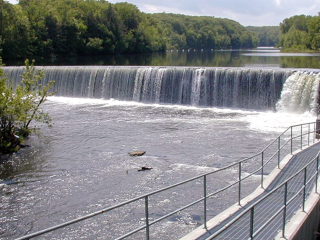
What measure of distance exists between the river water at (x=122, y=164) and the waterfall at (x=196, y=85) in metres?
1.05

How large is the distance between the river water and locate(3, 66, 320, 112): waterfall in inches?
41.4

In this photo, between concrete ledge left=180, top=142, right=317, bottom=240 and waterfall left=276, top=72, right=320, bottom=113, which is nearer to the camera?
concrete ledge left=180, top=142, right=317, bottom=240

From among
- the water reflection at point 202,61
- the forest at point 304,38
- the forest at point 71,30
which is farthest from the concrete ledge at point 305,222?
the forest at point 304,38

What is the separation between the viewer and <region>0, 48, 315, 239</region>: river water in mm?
10062

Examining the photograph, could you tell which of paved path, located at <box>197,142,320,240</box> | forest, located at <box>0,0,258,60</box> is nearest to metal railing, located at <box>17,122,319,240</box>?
paved path, located at <box>197,142,320,240</box>

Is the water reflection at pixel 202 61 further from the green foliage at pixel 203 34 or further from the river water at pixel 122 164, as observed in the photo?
the green foliage at pixel 203 34

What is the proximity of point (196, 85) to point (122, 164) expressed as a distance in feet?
48.0

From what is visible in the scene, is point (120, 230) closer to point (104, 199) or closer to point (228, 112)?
point (104, 199)

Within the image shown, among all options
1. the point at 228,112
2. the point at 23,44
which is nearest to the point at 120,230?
the point at 228,112

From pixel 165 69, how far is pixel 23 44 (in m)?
31.1

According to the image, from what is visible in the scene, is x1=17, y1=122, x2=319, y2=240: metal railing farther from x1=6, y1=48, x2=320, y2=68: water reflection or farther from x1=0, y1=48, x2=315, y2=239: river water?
x1=6, y1=48, x2=320, y2=68: water reflection

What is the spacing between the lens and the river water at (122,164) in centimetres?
1006

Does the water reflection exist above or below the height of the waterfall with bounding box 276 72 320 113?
above

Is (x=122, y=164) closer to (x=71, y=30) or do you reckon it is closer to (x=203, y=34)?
(x=71, y=30)
